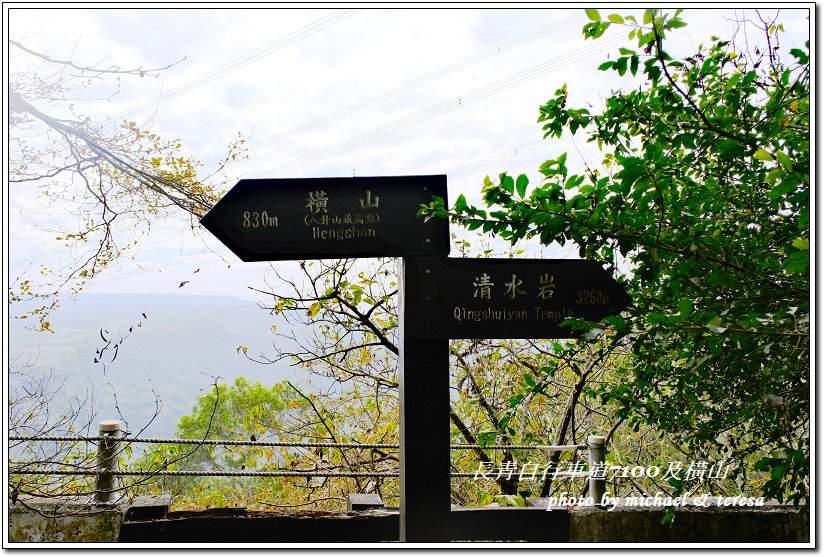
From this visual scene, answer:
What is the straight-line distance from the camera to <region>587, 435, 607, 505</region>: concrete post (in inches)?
125

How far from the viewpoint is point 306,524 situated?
2.90 metres

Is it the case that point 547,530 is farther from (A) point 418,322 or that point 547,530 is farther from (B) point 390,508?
(A) point 418,322

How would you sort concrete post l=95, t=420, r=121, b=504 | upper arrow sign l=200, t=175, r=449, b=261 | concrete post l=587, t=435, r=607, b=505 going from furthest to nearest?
concrete post l=587, t=435, r=607, b=505
concrete post l=95, t=420, r=121, b=504
upper arrow sign l=200, t=175, r=449, b=261

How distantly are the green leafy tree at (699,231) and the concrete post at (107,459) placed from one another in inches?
87.1

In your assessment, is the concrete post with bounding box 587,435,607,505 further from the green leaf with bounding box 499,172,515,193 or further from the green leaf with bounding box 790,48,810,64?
the green leaf with bounding box 790,48,810,64

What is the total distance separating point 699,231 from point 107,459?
2941 mm

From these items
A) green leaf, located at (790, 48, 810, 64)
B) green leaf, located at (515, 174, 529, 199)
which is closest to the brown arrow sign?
green leaf, located at (515, 174, 529, 199)

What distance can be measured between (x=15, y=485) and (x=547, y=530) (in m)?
2.60

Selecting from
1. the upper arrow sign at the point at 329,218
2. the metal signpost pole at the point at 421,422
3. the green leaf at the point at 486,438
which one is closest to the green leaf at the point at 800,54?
the upper arrow sign at the point at 329,218

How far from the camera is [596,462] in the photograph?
3238 mm

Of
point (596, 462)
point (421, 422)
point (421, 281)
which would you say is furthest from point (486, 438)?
point (421, 281)

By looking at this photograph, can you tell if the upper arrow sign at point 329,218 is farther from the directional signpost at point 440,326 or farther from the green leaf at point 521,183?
the green leaf at point 521,183
